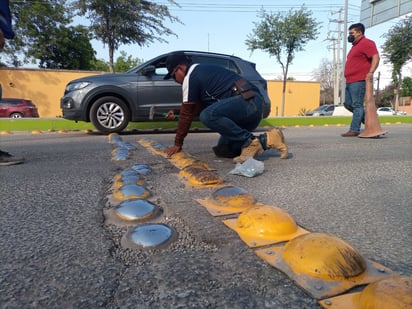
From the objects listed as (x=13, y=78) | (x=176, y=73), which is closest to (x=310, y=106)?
(x=13, y=78)

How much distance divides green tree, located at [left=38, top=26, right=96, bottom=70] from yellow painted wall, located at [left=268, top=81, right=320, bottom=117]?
16826 millimetres

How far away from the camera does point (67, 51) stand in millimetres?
29703

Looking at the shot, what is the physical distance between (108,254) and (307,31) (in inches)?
1015

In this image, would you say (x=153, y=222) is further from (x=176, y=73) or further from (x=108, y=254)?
(x=176, y=73)

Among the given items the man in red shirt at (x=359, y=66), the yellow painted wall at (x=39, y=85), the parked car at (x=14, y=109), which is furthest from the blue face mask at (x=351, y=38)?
the yellow painted wall at (x=39, y=85)

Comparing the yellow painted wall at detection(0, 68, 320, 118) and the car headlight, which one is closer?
the car headlight

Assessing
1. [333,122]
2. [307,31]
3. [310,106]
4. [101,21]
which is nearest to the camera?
[333,122]

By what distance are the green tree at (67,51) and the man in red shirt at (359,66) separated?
25.1 metres

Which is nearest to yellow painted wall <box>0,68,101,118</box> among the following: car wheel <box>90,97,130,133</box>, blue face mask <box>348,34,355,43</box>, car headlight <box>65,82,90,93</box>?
car headlight <box>65,82,90,93</box>

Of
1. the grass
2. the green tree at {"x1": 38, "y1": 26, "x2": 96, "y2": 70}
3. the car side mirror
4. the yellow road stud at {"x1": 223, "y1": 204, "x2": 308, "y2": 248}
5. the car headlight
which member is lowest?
the yellow road stud at {"x1": 223, "y1": 204, "x2": 308, "y2": 248}

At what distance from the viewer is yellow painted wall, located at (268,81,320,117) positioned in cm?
2989

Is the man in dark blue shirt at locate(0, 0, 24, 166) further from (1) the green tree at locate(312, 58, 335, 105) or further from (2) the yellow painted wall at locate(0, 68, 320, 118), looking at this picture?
(1) the green tree at locate(312, 58, 335, 105)

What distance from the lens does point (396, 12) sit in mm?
16078

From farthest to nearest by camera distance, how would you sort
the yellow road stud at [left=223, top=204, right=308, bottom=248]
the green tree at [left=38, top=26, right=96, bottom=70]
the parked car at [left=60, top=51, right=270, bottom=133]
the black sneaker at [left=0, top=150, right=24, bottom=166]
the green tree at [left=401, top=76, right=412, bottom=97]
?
the green tree at [left=401, top=76, right=412, bottom=97] < the green tree at [left=38, top=26, right=96, bottom=70] < the parked car at [left=60, top=51, right=270, bottom=133] < the black sneaker at [left=0, top=150, right=24, bottom=166] < the yellow road stud at [left=223, top=204, right=308, bottom=248]
